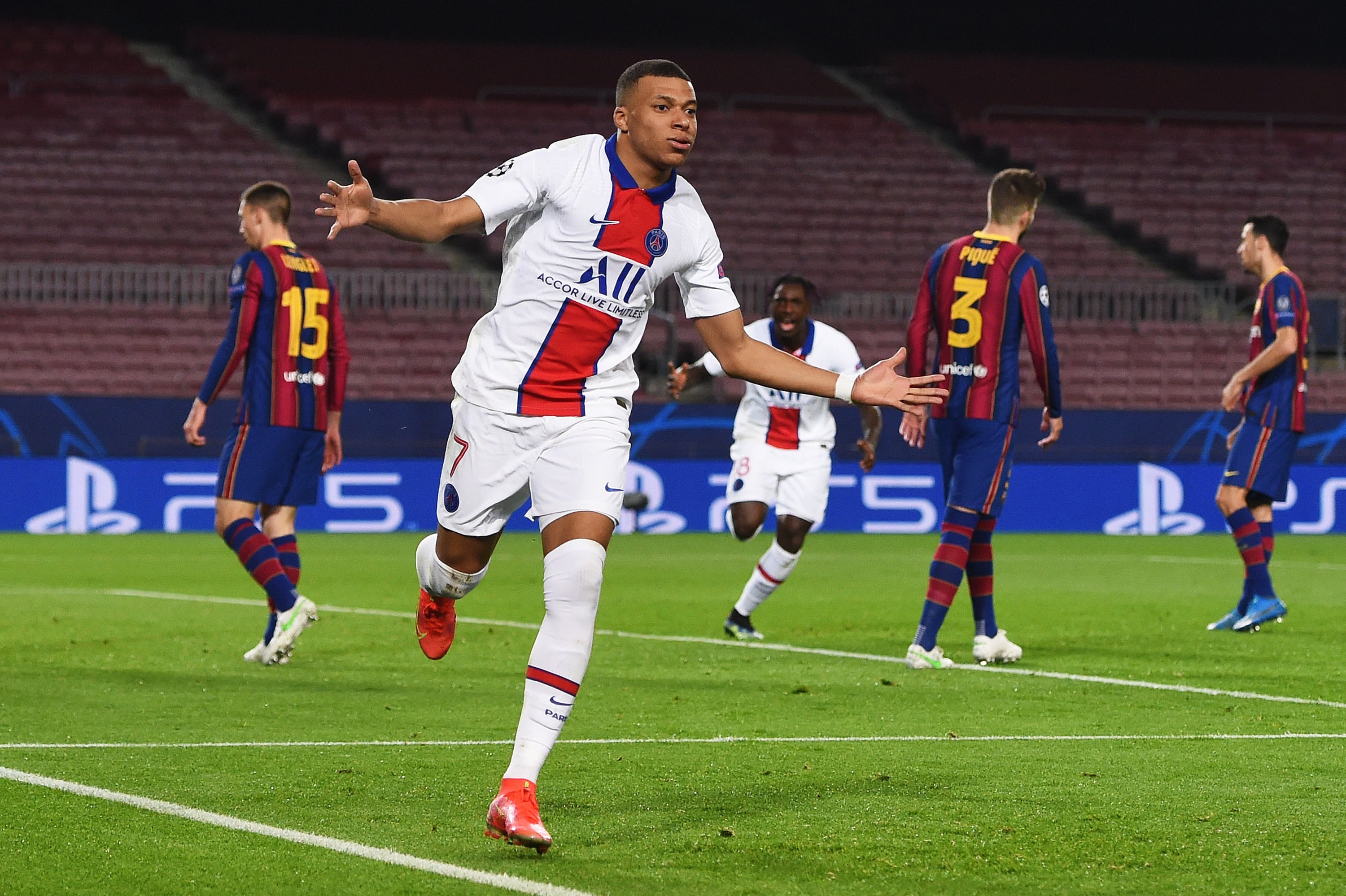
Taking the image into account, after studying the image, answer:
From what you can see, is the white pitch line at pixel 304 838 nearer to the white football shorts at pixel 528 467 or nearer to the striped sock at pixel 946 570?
the white football shorts at pixel 528 467

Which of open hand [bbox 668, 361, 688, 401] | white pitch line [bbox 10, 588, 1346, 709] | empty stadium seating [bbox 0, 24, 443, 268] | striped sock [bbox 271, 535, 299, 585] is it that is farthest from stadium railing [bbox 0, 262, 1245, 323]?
striped sock [bbox 271, 535, 299, 585]

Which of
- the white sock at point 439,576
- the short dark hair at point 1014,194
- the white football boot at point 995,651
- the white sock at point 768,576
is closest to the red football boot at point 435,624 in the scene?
the white sock at point 439,576

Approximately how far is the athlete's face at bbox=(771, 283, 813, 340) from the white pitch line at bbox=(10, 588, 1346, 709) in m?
1.71

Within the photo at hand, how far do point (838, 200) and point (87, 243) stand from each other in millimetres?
10613

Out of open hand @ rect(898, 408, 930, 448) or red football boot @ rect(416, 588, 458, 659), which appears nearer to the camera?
red football boot @ rect(416, 588, 458, 659)

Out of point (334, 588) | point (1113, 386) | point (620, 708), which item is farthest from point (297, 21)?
point (620, 708)

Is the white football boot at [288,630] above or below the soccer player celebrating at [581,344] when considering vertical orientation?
below

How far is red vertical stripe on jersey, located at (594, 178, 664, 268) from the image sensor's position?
502cm

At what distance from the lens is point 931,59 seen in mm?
32594

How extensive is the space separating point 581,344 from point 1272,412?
6839 mm

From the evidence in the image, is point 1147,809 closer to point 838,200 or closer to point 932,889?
point 932,889

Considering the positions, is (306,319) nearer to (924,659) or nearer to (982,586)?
(924,659)

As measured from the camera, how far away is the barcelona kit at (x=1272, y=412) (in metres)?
10.7

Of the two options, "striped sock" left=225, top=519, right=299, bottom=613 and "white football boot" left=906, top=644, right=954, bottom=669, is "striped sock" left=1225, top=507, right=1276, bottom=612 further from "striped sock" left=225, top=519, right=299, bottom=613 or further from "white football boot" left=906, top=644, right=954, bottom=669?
"striped sock" left=225, top=519, right=299, bottom=613
